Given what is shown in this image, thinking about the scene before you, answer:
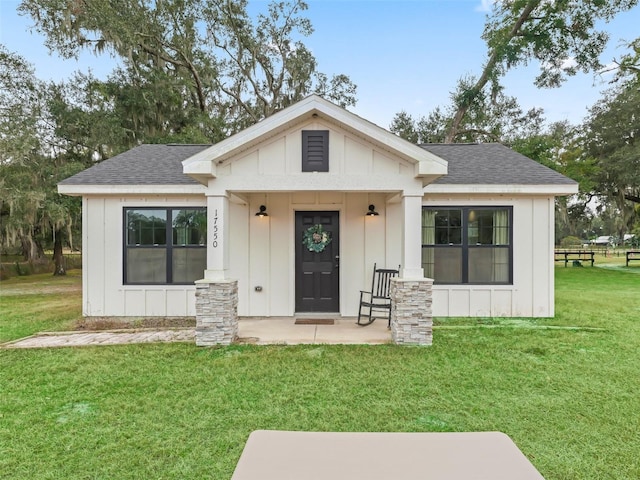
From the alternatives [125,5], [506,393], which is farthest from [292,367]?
[125,5]

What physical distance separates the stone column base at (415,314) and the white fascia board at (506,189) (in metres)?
2.20

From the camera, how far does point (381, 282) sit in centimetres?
617

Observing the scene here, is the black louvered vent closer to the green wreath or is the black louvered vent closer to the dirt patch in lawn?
the green wreath

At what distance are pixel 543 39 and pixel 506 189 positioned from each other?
11055mm

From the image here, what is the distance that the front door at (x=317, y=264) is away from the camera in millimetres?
6367

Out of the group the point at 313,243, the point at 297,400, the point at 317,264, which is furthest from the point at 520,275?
the point at 297,400

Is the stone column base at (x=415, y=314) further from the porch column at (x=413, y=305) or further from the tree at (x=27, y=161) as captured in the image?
the tree at (x=27, y=161)

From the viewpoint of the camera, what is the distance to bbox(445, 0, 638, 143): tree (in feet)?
41.2

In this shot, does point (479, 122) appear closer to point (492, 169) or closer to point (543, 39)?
point (543, 39)

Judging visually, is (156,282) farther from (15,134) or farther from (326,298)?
(15,134)

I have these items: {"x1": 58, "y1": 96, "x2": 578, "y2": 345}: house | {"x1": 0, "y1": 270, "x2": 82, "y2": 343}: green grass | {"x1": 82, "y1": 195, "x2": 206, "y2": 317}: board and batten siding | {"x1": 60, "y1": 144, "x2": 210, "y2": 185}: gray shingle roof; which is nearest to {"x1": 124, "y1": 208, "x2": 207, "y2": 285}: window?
{"x1": 58, "y1": 96, "x2": 578, "y2": 345}: house

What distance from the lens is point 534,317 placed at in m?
6.26

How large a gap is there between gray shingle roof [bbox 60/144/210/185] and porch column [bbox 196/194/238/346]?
1.79 m

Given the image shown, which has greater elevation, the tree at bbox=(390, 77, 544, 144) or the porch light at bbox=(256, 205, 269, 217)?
the tree at bbox=(390, 77, 544, 144)
